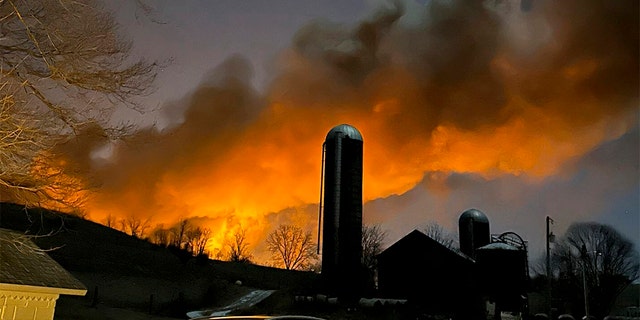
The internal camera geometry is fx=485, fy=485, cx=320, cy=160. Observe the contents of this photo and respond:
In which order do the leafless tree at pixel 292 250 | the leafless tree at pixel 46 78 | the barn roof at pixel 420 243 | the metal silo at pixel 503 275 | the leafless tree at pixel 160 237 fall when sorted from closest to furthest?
the leafless tree at pixel 46 78
the metal silo at pixel 503 275
the barn roof at pixel 420 243
the leafless tree at pixel 160 237
the leafless tree at pixel 292 250

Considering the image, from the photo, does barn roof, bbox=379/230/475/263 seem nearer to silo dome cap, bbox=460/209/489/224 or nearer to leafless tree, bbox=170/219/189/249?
silo dome cap, bbox=460/209/489/224

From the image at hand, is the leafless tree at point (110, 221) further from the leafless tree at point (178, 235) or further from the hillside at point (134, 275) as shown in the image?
the leafless tree at point (178, 235)

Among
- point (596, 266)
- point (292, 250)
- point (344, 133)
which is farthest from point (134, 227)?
point (596, 266)

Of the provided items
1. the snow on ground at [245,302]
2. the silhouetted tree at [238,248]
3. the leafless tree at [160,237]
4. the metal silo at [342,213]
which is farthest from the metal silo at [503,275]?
the leafless tree at [160,237]

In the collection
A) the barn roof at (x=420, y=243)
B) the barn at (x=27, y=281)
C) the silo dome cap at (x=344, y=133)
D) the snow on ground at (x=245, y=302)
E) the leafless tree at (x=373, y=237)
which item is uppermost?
the silo dome cap at (x=344, y=133)

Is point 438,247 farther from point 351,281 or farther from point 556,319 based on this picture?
point 556,319

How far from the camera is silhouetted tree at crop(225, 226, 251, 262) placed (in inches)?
1911

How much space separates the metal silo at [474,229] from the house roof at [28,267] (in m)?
28.8

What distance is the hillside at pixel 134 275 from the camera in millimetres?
27156

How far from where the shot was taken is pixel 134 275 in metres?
38.8

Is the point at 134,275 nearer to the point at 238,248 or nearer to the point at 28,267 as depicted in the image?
the point at 238,248

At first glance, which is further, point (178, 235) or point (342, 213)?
point (178, 235)

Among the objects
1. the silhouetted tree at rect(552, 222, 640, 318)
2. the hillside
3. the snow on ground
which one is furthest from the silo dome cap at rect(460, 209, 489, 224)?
the snow on ground

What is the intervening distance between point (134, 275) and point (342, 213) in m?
22.1
